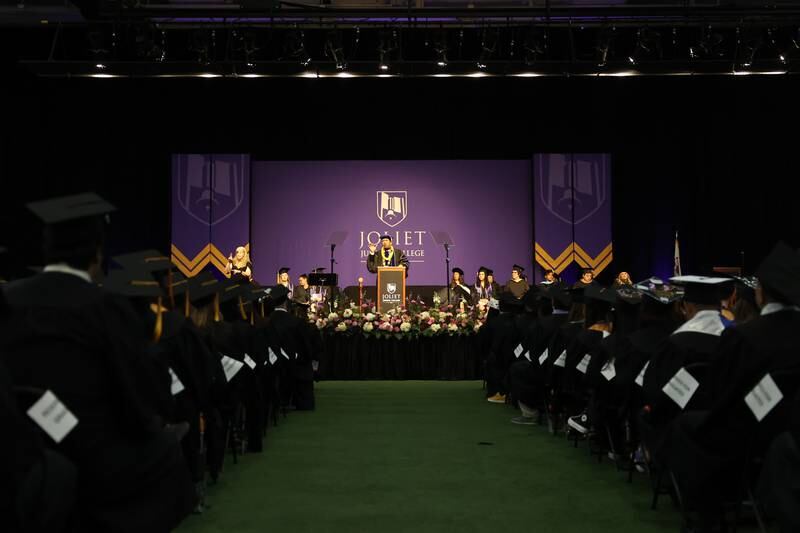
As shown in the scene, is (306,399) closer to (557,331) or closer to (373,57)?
(557,331)

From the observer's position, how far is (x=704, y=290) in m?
5.17

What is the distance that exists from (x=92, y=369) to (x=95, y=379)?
3 centimetres

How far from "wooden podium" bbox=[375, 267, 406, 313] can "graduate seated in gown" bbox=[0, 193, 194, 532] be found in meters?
12.5

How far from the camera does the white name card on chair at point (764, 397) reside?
3740 millimetres

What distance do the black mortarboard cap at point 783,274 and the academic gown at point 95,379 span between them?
2.48 meters

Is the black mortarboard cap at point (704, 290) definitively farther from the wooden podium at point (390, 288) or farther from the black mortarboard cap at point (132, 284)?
the wooden podium at point (390, 288)

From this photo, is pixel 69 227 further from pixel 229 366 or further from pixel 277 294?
pixel 277 294

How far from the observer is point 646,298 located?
19.6 feet

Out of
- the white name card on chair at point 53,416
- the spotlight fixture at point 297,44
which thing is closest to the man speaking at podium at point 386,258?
the spotlight fixture at point 297,44

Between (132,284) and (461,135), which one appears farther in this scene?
(461,135)

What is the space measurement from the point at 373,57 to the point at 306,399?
30.8ft

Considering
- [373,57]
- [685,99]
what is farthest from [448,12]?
[685,99]

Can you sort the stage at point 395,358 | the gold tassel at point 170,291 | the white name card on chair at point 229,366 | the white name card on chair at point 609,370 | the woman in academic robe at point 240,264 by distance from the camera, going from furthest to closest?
the woman in academic robe at point 240,264 < the stage at point 395,358 < the white name card on chair at point 609,370 < the white name card on chair at point 229,366 < the gold tassel at point 170,291

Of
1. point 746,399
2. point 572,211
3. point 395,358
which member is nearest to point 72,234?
point 746,399
